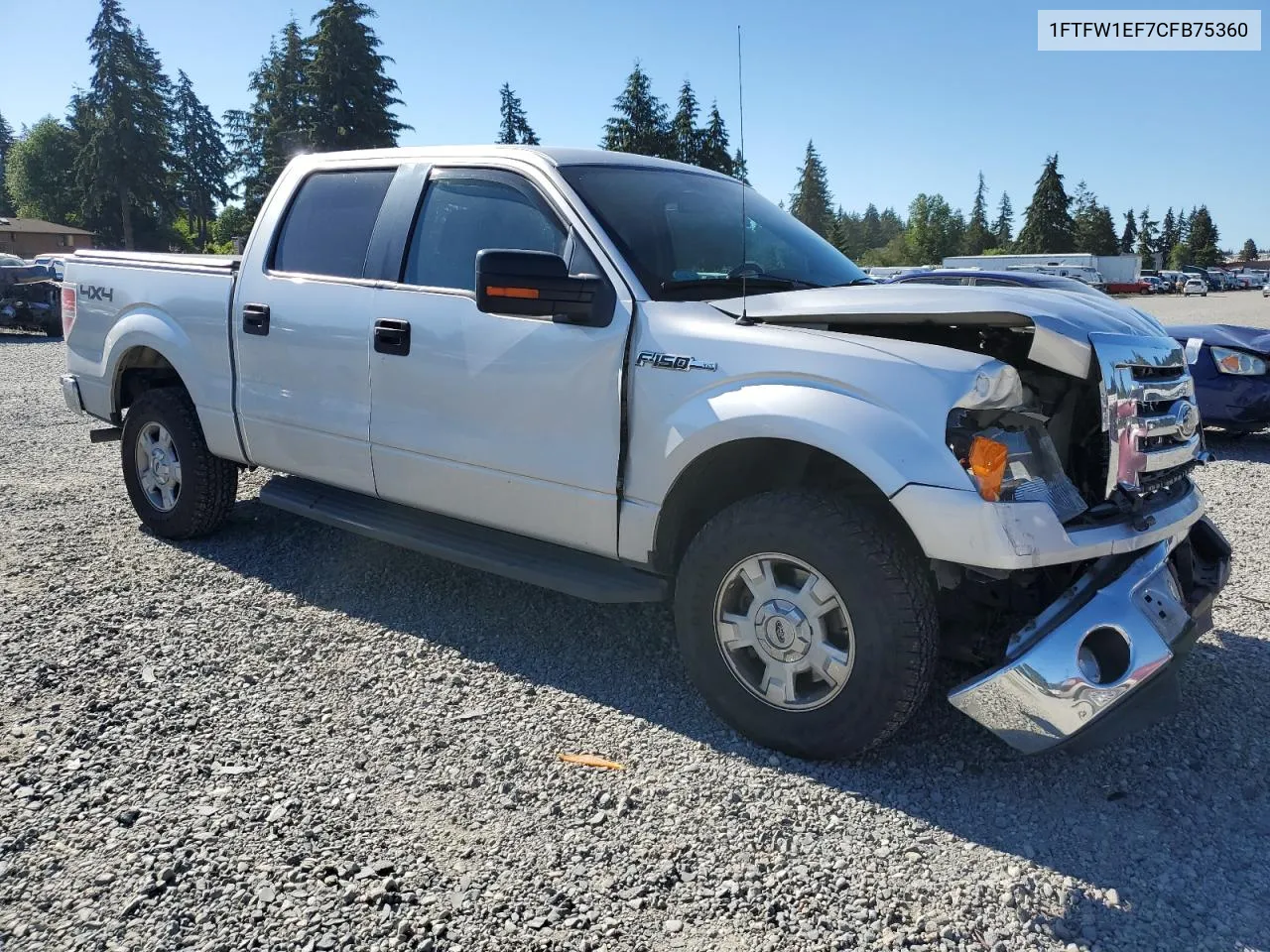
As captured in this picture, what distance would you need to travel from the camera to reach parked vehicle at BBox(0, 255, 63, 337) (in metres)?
21.5

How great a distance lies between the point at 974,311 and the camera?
2.75 m

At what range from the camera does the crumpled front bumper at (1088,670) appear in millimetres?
2646

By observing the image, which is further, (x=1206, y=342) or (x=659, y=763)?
(x=1206, y=342)

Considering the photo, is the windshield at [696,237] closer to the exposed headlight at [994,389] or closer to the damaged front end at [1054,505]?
the damaged front end at [1054,505]

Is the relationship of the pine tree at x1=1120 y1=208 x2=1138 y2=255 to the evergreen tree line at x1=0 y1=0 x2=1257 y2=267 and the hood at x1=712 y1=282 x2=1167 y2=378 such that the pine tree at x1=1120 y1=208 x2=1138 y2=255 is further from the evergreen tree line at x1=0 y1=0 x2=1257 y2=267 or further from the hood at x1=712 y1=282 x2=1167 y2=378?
the hood at x1=712 y1=282 x2=1167 y2=378

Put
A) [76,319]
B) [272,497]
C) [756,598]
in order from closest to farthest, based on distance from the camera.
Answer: [756,598] < [272,497] < [76,319]

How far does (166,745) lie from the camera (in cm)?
320

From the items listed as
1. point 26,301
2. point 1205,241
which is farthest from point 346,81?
point 1205,241

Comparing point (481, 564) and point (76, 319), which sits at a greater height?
point (76, 319)

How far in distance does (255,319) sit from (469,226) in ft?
4.33

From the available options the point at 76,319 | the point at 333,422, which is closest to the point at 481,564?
the point at 333,422

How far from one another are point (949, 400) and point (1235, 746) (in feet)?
5.51

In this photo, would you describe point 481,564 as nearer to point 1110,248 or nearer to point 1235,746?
point 1235,746

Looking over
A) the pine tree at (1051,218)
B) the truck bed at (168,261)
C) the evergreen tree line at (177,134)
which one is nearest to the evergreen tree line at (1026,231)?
the pine tree at (1051,218)
